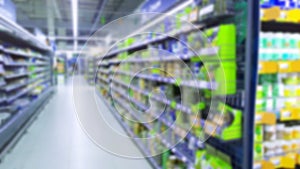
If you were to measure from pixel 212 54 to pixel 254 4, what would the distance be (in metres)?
0.41

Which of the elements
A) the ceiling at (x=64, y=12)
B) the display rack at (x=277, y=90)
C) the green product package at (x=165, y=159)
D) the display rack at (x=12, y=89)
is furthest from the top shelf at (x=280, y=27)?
the ceiling at (x=64, y=12)

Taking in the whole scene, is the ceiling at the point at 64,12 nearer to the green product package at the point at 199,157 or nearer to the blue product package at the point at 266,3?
the blue product package at the point at 266,3

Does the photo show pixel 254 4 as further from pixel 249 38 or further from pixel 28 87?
pixel 28 87

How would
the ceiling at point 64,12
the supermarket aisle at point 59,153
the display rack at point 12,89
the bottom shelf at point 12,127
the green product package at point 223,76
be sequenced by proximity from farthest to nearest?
the ceiling at point 64,12 < the display rack at point 12,89 < the bottom shelf at point 12,127 < the supermarket aisle at point 59,153 < the green product package at point 223,76

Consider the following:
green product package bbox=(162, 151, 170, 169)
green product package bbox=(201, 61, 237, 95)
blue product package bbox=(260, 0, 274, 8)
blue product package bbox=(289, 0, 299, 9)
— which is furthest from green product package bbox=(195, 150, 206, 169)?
blue product package bbox=(289, 0, 299, 9)

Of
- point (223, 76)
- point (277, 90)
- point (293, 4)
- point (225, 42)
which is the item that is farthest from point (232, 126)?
point (293, 4)

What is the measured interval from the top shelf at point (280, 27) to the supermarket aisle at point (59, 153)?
1.90 meters

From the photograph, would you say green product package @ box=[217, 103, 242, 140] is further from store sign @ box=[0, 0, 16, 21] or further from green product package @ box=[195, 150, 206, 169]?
store sign @ box=[0, 0, 16, 21]

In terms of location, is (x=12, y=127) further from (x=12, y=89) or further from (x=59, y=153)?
(x=12, y=89)

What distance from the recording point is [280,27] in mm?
1814

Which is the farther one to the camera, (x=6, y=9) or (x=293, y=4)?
(x=6, y=9)

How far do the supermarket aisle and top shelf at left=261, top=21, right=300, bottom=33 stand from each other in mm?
1896

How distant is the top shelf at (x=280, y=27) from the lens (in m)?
1.74

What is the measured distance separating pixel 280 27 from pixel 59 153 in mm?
3167
